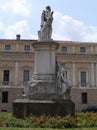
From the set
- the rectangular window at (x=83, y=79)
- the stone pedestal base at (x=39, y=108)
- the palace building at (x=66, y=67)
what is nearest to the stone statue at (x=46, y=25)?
the stone pedestal base at (x=39, y=108)

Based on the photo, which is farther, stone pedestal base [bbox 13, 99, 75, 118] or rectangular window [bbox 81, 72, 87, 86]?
rectangular window [bbox 81, 72, 87, 86]

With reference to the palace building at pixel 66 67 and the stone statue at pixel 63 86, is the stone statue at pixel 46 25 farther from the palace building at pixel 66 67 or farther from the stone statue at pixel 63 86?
the palace building at pixel 66 67

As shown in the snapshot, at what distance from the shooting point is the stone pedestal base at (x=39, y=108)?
14875 millimetres

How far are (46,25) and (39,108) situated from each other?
5.39m

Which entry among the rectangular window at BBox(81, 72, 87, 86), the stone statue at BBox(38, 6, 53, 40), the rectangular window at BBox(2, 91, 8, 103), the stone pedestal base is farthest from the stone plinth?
the rectangular window at BBox(81, 72, 87, 86)

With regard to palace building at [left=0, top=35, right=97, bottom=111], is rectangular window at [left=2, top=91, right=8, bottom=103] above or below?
below

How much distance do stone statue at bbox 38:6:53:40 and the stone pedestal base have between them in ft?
14.1

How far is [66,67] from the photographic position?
50594 millimetres

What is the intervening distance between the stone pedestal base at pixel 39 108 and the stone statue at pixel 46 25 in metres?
4.30

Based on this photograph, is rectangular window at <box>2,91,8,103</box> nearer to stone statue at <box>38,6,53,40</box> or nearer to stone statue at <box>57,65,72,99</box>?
stone statue at <box>38,6,53,40</box>

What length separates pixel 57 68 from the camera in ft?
55.7

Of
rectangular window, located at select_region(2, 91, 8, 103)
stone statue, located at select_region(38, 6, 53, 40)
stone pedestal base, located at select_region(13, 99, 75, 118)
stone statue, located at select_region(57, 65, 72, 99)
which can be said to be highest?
stone statue, located at select_region(38, 6, 53, 40)

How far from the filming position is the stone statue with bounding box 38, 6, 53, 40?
687 inches

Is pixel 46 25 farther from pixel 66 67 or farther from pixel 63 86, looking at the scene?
pixel 66 67
